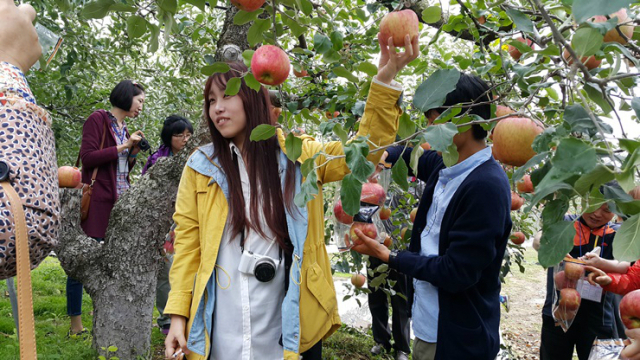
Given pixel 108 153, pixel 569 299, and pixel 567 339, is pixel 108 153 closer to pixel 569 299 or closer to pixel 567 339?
pixel 569 299

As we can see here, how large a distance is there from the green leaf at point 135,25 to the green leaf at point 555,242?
1.11 metres

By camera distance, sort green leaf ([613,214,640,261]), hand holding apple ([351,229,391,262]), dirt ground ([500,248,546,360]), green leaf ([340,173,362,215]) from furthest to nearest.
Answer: dirt ground ([500,248,546,360]) < hand holding apple ([351,229,391,262]) < green leaf ([340,173,362,215]) < green leaf ([613,214,640,261])

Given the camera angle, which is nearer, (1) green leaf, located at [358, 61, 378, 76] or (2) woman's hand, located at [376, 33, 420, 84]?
(2) woman's hand, located at [376, 33, 420, 84]

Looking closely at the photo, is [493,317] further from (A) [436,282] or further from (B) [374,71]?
(B) [374,71]

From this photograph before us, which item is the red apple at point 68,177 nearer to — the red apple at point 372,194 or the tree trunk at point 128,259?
the tree trunk at point 128,259

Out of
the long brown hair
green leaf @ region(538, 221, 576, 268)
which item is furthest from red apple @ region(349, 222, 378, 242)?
green leaf @ region(538, 221, 576, 268)

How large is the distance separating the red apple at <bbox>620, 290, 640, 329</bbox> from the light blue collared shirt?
56cm

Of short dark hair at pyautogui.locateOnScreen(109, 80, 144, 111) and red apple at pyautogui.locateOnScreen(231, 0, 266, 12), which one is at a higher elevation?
red apple at pyautogui.locateOnScreen(231, 0, 266, 12)

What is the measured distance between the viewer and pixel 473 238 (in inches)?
Result: 57.7

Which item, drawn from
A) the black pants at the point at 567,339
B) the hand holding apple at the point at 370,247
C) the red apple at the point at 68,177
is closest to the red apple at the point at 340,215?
the hand holding apple at the point at 370,247

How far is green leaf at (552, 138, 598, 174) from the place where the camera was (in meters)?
0.64

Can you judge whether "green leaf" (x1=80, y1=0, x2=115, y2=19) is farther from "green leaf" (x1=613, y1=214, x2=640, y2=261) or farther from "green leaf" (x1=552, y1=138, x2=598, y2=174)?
"green leaf" (x1=613, y1=214, x2=640, y2=261)

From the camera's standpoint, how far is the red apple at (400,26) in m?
1.17

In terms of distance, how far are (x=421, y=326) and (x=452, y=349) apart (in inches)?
6.8
